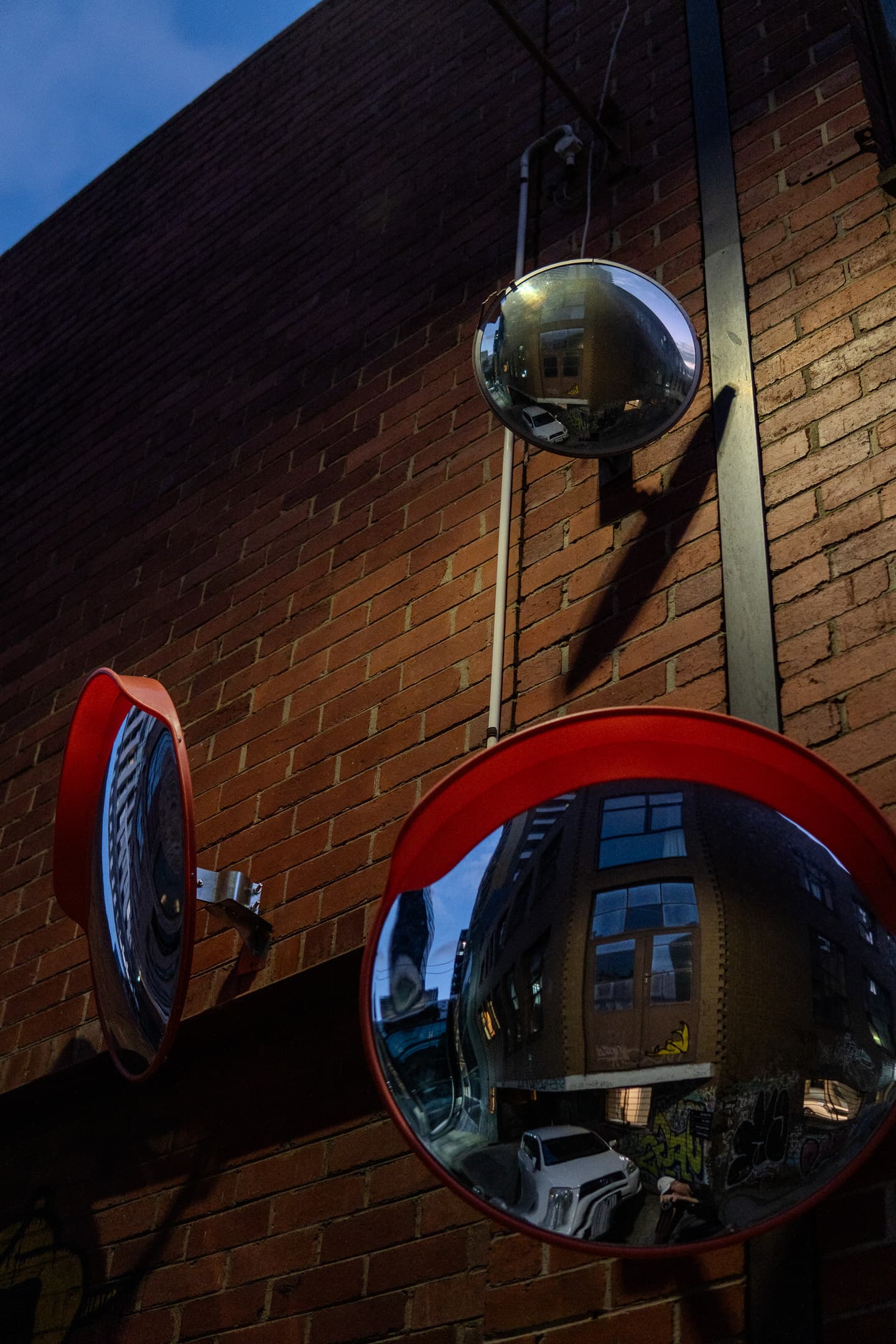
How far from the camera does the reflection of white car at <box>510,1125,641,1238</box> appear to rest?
5.09ft

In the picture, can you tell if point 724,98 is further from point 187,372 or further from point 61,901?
point 61,901

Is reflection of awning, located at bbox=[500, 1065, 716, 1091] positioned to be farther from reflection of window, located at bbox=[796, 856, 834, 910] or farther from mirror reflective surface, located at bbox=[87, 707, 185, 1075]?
mirror reflective surface, located at bbox=[87, 707, 185, 1075]

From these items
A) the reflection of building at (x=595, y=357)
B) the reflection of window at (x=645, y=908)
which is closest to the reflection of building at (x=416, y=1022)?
the reflection of window at (x=645, y=908)

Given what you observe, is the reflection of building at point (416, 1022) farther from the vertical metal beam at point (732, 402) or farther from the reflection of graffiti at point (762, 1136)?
the vertical metal beam at point (732, 402)

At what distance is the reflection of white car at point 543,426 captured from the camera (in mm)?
2826

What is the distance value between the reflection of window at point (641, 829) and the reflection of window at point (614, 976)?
102 mm

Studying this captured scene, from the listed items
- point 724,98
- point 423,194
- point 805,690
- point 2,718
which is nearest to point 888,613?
point 805,690

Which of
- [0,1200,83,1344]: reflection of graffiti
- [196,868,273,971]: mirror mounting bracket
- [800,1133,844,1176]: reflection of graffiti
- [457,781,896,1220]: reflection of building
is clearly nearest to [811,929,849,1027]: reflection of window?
[457,781,896,1220]: reflection of building

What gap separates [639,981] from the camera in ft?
5.00

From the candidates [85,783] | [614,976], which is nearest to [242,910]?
[85,783]

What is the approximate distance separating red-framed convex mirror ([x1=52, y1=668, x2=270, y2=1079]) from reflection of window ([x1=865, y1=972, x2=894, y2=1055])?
1.06m

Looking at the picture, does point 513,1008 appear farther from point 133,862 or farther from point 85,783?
point 85,783

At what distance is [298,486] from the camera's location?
4.14 metres

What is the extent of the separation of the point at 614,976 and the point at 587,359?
158 cm
